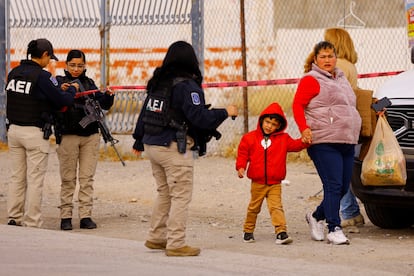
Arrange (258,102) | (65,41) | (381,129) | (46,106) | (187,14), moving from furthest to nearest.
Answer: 1. (258,102)
2. (65,41)
3. (187,14)
4. (46,106)
5. (381,129)

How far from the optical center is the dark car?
32.4 ft

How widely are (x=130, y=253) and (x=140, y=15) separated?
8647mm

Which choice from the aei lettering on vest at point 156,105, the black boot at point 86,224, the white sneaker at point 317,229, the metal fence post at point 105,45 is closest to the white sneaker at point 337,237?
the white sneaker at point 317,229

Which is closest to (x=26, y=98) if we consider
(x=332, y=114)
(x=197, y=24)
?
(x=332, y=114)

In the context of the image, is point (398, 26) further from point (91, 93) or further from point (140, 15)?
point (91, 93)

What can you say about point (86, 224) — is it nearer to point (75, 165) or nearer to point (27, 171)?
point (75, 165)

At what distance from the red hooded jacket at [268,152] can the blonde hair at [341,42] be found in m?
0.88

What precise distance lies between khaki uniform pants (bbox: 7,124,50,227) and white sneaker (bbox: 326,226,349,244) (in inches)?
103

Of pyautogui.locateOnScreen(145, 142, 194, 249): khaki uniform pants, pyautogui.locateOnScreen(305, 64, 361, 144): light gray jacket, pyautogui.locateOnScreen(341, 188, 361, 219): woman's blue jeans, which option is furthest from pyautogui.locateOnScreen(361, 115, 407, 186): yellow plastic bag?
pyautogui.locateOnScreen(145, 142, 194, 249): khaki uniform pants

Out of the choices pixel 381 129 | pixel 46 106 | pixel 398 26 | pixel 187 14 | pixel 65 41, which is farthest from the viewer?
pixel 398 26

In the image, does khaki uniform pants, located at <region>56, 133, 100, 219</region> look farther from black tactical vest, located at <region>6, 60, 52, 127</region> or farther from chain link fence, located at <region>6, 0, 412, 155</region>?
chain link fence, located at <region>6, 0, 412, 155</region>

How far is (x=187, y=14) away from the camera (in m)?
16.8

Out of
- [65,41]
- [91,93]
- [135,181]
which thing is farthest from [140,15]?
[91,93]

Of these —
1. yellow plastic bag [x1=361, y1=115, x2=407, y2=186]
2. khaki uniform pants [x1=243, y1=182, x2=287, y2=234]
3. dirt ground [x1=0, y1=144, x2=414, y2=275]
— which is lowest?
dirt ground [x1=0, y1=144, x2=414, y2=275]
